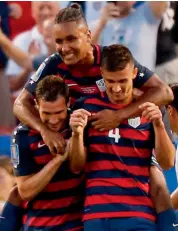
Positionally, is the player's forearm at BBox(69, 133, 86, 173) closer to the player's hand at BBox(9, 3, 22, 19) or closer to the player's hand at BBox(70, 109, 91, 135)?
the player's hand at BBox(70, 109, 91, 135)

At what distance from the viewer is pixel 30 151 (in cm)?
383

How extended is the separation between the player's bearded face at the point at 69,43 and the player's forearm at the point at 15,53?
6.72 feet

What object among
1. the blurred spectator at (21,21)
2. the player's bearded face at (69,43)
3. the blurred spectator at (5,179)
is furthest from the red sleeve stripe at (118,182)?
the blurred spectator at (21,21)

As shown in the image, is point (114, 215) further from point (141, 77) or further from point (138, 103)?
point (141, 77)

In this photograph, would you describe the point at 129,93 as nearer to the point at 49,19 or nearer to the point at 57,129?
the point at 57,129

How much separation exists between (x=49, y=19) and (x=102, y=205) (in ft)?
8.15

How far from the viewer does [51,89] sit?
148 inches

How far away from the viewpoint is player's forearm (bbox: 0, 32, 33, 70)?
5.93 m

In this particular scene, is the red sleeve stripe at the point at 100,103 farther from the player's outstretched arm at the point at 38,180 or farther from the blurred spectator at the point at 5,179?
the blurred spectator at the point at 5,179

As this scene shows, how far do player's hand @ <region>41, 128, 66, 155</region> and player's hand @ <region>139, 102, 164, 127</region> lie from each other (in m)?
0.38

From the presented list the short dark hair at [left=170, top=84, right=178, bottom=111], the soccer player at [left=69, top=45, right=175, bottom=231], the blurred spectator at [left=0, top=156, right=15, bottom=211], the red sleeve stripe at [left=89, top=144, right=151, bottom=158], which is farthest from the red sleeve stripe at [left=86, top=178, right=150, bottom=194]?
the blurred spectator at [left=0, top=156, right=15, bottom=211]

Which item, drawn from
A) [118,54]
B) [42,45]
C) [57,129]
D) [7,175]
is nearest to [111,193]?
[57,129]

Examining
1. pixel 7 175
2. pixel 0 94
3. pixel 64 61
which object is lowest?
pixel 7 175

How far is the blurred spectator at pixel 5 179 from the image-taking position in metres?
5.10
